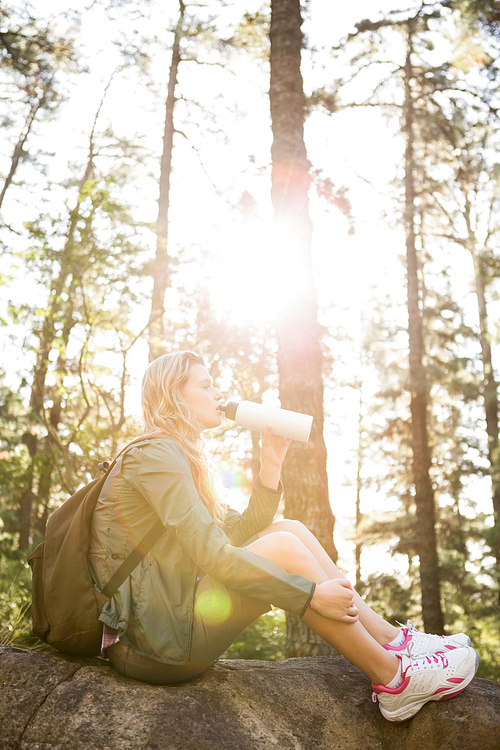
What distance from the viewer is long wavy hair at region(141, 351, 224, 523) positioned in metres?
3.06

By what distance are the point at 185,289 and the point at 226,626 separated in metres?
13.2

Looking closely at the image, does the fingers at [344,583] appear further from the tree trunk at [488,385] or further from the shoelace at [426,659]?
the tree trunk at [488,385]

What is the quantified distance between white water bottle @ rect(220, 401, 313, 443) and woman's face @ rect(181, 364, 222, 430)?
0.07 meters

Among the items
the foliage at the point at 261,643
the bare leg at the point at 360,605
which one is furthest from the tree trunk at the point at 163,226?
the bare leg at the point at 360,605

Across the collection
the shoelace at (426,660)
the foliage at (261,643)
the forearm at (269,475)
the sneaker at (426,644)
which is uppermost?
the forearm at (269,475)

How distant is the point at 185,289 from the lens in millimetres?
15406

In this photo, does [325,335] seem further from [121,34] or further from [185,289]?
[121,34]

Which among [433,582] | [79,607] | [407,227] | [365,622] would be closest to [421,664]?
[365,622]

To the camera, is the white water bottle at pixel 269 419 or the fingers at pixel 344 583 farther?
the white water bottle at pixel 269 419

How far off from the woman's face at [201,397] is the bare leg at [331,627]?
708 mm

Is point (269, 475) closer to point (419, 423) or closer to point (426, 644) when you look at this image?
point (426, 644)

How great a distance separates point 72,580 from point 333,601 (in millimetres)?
1110

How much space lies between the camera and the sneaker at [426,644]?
9.41 ft

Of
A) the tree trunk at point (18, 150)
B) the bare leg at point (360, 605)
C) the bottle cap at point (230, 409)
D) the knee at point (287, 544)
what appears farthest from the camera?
the tree trunk at point (18, 150)
